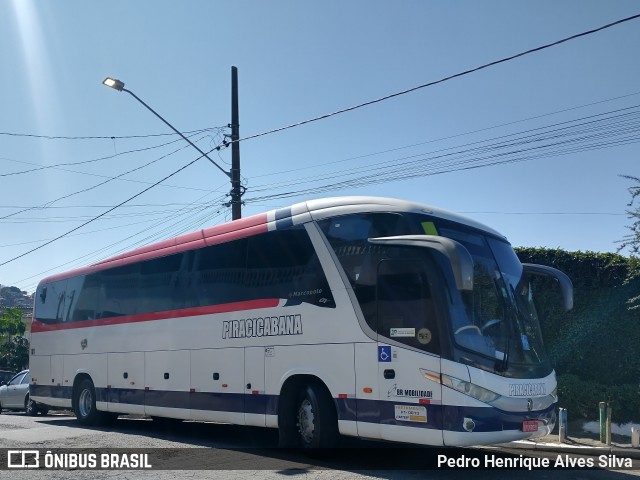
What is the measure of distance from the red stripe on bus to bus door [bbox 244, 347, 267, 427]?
77 cm

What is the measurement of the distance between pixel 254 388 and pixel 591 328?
817cm

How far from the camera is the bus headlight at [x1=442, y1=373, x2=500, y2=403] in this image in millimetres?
8727

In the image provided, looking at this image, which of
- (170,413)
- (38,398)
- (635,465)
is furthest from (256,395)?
(38,398)

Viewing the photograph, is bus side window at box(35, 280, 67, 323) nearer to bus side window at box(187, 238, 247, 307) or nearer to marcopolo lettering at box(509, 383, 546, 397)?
bus side window at box(187, 238, 247, 307)

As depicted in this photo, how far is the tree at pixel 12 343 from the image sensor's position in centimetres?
3503

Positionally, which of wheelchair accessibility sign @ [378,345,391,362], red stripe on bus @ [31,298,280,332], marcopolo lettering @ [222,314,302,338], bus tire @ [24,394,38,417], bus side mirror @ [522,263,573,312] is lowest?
bus tire @ [24,394,38,417]

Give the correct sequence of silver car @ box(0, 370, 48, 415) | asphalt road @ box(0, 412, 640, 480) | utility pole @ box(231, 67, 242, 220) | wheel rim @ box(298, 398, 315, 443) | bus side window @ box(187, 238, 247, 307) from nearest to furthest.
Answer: asphalt road @ box(0, 412, 640, 480) → wheel rim @ box(298, 398, 315, 443) → bus side window @ box(187, 238, 247, 307) → utility pole @ box(231, 67, 242, 220) → silver car @ box(0, 370, 48, 415)

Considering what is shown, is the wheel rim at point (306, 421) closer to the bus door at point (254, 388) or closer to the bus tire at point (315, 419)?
the bus tire at point (315, 419)

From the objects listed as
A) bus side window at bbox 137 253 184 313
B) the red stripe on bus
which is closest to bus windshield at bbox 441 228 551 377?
the red stripe on bus

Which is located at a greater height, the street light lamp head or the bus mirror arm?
the street light lamp head

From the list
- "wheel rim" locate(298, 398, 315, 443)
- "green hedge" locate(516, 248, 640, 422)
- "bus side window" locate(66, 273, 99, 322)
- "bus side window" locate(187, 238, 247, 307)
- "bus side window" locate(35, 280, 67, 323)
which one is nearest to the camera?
"wheel rim" locate(298, 398, 315, 443)

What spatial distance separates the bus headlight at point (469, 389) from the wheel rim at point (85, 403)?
1108cm

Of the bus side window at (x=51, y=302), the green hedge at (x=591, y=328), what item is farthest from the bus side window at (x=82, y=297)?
the green hedge at (x=591, y=328)

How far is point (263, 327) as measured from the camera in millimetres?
11672
